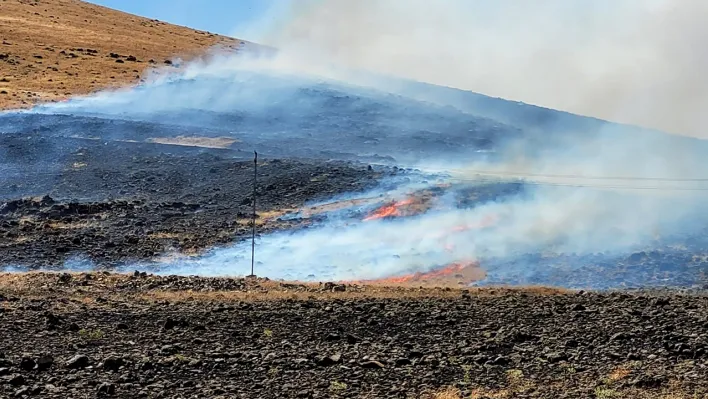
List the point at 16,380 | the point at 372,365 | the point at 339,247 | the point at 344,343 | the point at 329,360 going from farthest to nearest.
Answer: the point at 339,247 < the point at 344,343 < the point at 329,360 < the point at 372,365 < the point at 16,380

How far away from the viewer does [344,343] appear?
13.0m

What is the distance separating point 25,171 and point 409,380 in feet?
80.9

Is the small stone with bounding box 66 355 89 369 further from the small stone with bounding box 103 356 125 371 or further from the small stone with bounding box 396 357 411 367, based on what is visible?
the small stone with bounding box 396 357 411 367

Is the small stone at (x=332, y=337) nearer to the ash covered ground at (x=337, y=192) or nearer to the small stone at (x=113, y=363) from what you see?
the small stone at (x=113, y=363)

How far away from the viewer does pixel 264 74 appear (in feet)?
185

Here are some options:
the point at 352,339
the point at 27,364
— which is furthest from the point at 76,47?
the point at 27,364

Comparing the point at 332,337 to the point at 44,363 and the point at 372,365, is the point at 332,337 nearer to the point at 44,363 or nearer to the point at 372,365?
the point at 372,365

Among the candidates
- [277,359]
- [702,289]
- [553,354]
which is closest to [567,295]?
[702,289]

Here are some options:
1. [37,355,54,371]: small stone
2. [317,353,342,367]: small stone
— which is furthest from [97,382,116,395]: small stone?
[317,353,342,367]: small stone

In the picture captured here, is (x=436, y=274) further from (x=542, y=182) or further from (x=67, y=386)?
(x=67, y=386)

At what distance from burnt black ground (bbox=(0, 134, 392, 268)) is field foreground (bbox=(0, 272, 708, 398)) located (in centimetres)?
526

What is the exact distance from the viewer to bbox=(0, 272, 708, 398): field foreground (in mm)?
10414

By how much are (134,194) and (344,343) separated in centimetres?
1823

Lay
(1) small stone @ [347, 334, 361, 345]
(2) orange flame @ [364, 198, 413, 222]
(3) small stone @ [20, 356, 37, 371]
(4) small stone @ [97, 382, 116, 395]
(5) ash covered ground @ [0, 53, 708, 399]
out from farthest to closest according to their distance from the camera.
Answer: (2) orange flame @ [364, 198, 413, 222]
(1) small stone @ [347, 334, 361, 345]
(5) ash covered ground @ [0, 53, 708, 399]
(3) small stone @ [20, 356, 37, 371]
(4) small stone @ [97, 382, 116, 395]
